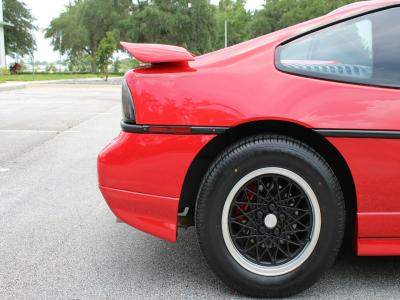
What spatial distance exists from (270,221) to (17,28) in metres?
63.3

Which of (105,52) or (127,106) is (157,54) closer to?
(127,106)

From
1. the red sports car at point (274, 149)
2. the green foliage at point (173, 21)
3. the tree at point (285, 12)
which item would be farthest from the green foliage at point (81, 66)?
the red sports car at point (274, 149)

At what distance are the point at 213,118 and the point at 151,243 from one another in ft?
4.10

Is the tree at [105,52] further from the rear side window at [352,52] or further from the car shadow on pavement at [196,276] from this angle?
the rear side window at [352,52]

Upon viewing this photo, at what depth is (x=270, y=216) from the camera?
264 centimetres

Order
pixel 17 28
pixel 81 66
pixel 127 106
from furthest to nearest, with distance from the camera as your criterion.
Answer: pixel 17 28 < pixel 81 66 < pixel 127 106

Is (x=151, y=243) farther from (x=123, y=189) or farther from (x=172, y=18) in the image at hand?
(x=172, y=18)

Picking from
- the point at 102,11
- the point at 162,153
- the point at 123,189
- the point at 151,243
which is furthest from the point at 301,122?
the point at 102,11

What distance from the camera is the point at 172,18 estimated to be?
37.9 metres

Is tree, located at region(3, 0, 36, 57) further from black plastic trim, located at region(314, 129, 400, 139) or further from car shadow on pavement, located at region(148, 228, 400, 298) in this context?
black plastic trim, located at region(314, 129, 400, 139)

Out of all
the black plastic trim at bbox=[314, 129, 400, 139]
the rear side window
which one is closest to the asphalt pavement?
the black plastic trim at bbox=[314, 129, 400, 139]

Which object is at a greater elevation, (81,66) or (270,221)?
(81,66)

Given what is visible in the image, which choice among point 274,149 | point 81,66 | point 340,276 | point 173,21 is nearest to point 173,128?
point 274,149

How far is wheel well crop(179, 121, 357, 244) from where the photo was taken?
2600 millimetres
